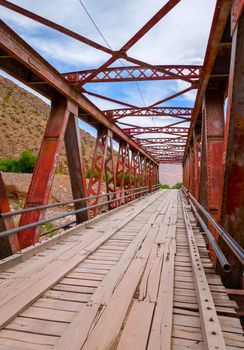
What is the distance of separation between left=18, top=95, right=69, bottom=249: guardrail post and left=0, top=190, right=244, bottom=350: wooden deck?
549mm

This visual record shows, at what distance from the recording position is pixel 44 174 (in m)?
5.69

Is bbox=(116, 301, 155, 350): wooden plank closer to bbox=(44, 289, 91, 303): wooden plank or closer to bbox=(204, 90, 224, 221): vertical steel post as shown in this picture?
bbox=(44, 289, 91, 303): wooden plank

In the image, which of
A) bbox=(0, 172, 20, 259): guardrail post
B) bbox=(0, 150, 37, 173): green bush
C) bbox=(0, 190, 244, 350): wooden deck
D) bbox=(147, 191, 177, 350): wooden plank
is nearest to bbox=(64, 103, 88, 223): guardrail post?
bbox=(0, 190, 244, 350): wooden deck

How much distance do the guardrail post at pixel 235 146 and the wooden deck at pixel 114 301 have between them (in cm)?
85

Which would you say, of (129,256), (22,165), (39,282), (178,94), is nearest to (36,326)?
(39,282)

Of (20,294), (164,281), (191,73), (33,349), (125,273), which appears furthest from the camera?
(191,73)

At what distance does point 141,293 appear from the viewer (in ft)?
10.2

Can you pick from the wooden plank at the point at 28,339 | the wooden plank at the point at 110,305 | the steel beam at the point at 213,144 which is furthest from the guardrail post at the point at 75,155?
the wooden plank at the point at 28,339

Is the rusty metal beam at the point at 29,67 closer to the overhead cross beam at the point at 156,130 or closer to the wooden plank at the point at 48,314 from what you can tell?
the wooden plank at the point at 48,314

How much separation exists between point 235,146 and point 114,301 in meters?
2.32

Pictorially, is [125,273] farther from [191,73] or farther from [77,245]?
[191,73]

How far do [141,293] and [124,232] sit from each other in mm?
3605

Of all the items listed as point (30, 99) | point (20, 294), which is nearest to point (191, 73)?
point (20, 294)

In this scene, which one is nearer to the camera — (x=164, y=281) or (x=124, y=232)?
(x=164, y=281)
